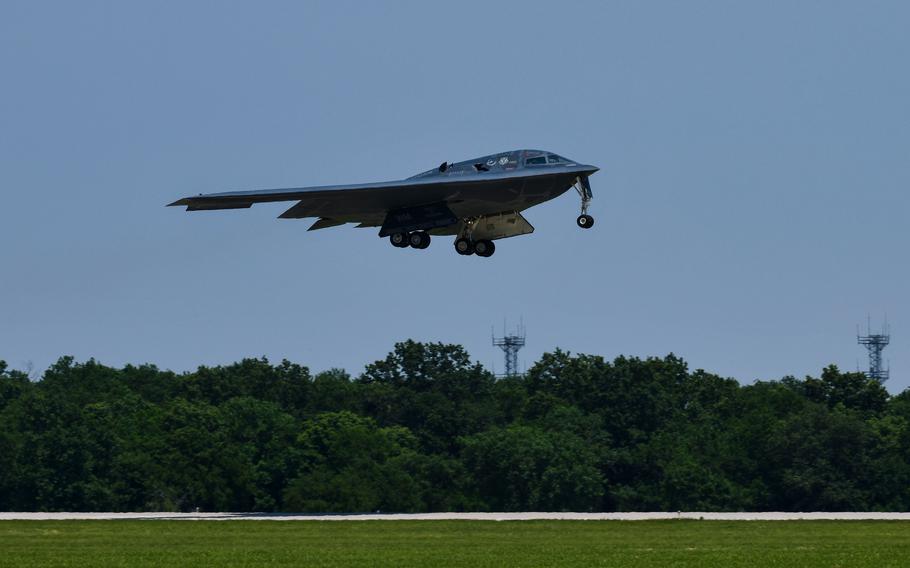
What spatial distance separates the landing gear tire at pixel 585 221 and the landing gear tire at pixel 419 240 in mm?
7636

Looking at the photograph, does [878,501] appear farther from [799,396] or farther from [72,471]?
[72,471]

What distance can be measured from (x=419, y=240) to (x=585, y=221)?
816 cm

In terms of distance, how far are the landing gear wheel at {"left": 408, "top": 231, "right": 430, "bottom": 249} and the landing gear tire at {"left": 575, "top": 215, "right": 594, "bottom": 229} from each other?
25.1 feet

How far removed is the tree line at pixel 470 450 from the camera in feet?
370

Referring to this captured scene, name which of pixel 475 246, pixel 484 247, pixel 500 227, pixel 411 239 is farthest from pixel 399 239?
pixel 500 227

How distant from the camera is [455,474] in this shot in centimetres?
11994

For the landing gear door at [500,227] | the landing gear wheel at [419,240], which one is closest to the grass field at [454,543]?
the landing gear wheel at [419,240]

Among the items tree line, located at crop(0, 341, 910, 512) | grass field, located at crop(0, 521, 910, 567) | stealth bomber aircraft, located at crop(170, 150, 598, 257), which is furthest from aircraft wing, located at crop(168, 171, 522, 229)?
tree line, located at crop(0, 341, 910, 512)

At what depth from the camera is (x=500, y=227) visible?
197 ft

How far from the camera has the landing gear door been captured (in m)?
59.8

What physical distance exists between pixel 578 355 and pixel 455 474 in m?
32.8

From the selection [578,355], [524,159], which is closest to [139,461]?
[578,355]

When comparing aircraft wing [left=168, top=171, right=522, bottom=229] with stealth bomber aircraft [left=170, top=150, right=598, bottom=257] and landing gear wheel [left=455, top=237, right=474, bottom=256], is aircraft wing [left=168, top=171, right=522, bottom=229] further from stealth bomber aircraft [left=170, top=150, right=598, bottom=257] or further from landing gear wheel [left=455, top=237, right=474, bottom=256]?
landing gear wheel [left=455, top=237, right=474, bottom=256]

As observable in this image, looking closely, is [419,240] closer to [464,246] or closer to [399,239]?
Result: [399,239]
